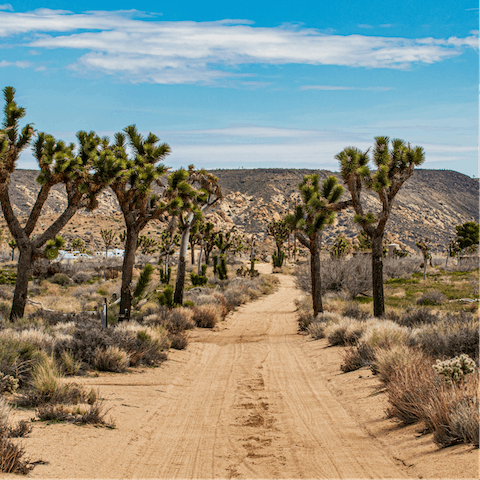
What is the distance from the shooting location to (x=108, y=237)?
67.4m

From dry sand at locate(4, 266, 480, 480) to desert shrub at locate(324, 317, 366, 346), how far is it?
177 centimetres

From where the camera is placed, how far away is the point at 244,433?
278 inches

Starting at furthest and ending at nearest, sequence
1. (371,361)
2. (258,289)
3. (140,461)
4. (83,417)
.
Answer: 1. (258,289)
2. (371,361)
3. (83,417)
4. (140,461)

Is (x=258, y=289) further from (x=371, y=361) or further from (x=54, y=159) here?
(x=371, y=361)

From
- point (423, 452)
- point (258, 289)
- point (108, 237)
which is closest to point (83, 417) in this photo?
point (423, 452)

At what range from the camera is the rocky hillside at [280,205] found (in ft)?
348

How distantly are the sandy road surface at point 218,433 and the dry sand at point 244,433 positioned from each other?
0.02 m

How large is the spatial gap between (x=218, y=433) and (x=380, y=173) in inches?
484

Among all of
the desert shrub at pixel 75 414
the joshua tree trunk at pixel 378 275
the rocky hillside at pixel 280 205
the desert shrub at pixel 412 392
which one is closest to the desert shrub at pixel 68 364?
the desert shrub at pixel 75 414

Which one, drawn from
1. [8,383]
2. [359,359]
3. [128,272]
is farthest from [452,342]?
[128,272]

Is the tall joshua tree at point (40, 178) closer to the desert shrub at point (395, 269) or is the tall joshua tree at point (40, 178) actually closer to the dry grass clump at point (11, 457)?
the dry grass clump at point (11, 457)

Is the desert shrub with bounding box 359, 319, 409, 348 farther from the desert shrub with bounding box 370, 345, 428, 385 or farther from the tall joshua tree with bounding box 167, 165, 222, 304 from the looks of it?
the tall joshua tree with bounding box 167, 165, 222, 304

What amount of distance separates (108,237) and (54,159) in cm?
5271

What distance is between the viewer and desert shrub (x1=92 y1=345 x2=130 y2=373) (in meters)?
10.2
